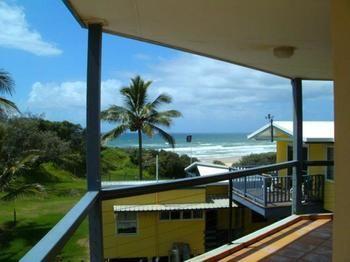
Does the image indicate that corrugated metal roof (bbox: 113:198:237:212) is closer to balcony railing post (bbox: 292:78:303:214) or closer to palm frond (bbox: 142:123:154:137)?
palm frond (bbox: 142:123:154:137)

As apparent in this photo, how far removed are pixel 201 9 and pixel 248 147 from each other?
5079cm

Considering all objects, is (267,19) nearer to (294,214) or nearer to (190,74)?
(294,214)

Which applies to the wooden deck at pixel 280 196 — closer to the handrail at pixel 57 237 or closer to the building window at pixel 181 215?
the building window at pixel 181 215

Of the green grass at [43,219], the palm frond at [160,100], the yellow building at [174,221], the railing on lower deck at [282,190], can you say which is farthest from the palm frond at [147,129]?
the railing on lower deck at [282,190]

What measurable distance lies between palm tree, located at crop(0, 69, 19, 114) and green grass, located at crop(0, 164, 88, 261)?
485 cm

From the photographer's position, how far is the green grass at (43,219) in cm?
1585

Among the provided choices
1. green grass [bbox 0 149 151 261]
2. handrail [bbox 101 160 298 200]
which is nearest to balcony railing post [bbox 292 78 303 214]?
handrail [bbox 101 160 298 200]

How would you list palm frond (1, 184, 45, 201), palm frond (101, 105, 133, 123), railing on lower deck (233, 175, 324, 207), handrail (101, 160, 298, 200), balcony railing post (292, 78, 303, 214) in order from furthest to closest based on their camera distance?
palm frond (101, 105, 133, 123) < palm frond (1, 184, 45, 201) < railing on lower deck (233, 175, 324, 207) < balcony railing post (292, 78, 303, 214) < handrail (101, 160, 298, 200)

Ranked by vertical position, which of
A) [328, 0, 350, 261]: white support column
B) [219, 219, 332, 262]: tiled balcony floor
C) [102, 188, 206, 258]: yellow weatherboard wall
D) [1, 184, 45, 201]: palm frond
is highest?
[328, 0, 350, 261]: white support column

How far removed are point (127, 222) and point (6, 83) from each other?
6.38 m

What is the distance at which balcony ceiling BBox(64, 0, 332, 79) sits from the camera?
2305 mm

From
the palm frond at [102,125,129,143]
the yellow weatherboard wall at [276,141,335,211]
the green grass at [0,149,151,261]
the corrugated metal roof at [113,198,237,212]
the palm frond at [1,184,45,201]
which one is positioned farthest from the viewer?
the palm frond at [102,125,129,143]

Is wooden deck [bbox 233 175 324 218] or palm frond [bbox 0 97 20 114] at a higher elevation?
palm frond [bbox 0 97 20 114]

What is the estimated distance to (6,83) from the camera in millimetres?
13875
